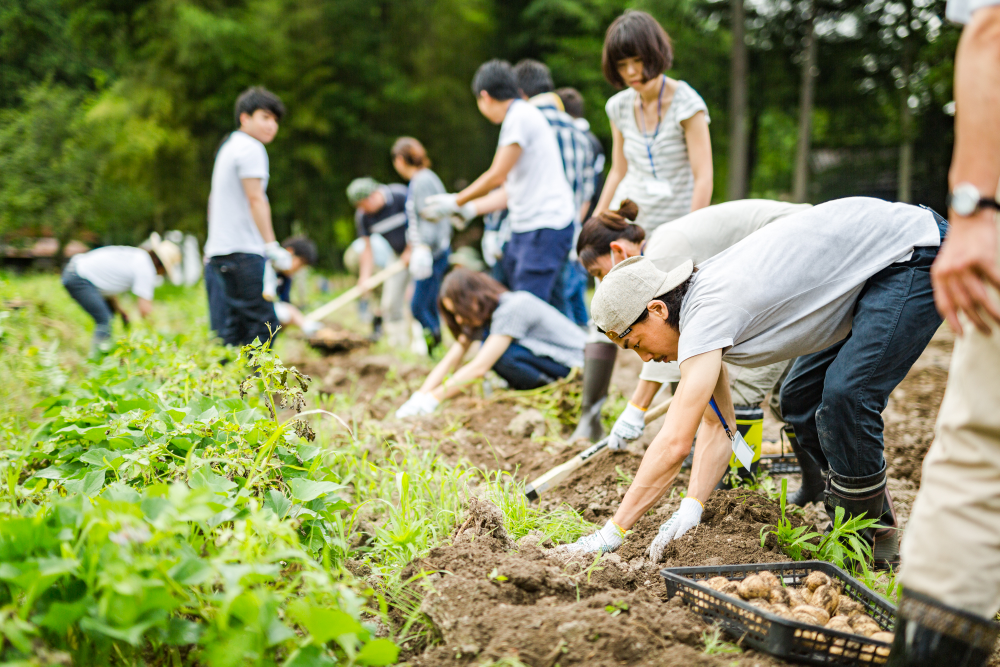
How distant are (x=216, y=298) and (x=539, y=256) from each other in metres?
1.92

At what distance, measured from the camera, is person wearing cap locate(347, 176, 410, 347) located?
22.3 feet

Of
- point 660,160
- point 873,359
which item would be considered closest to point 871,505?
point 873,359

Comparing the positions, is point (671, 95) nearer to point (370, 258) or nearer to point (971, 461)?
point (971, 461)

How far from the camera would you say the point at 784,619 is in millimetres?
1438

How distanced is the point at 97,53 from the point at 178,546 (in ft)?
41.9

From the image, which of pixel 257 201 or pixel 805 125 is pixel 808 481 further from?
pixel 805 125

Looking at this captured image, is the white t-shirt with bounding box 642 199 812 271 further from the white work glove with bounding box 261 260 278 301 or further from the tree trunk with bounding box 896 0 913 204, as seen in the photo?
the tree trunk with bounding box 896 0 913 204

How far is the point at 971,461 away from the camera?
120 centimetres

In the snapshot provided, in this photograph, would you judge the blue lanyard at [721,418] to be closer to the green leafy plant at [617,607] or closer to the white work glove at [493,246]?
the green leafy plant at [617,607]

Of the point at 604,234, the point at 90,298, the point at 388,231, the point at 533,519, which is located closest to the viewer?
the point at 533,519

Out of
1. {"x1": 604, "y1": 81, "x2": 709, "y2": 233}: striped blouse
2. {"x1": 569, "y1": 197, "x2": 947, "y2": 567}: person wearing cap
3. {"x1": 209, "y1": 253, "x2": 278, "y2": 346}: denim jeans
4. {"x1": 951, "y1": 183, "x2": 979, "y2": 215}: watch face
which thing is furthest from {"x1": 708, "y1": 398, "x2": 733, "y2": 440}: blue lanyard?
{"x1": 209, "y1": 253, "x2": 278, "y2": 346}: denim jeans

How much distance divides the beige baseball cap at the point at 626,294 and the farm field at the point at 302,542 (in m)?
0.64

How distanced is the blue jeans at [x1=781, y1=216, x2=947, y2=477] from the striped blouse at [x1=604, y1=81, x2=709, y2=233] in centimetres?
133

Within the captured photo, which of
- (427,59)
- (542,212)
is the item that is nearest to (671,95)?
(542,212)
